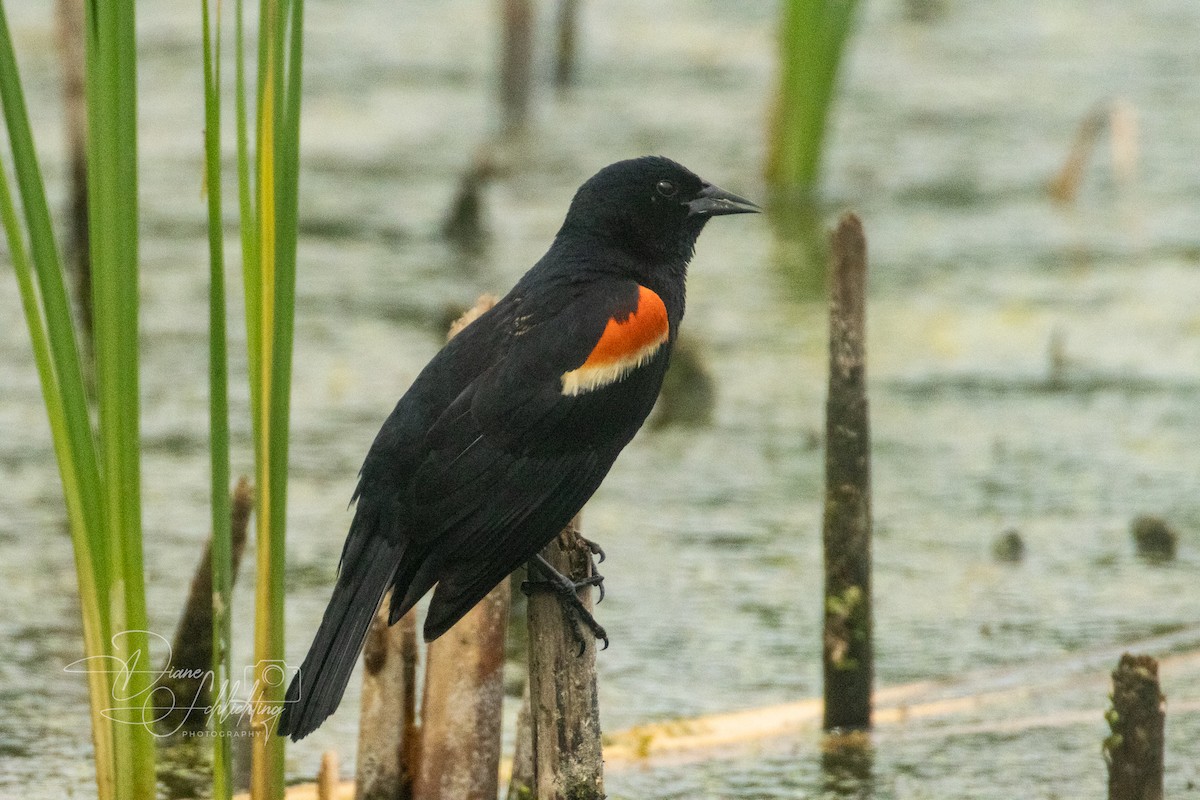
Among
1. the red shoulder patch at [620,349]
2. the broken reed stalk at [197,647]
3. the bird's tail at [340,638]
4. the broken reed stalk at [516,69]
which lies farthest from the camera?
the broken reed stalk at [516,69]

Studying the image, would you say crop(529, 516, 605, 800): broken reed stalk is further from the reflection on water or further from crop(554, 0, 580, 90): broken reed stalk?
crop(554, 0, 580, 90): broken reed stalk

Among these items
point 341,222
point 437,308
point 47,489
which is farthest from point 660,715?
point 341,222

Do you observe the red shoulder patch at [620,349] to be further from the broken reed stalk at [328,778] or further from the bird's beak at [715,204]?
the broken reed stalk at [328,778]

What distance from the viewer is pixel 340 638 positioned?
2.73m

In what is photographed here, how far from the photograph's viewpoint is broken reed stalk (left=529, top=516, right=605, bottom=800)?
2.91 m

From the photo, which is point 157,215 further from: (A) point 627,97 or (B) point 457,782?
(B) point 457,782

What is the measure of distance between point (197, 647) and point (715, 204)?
151 cm

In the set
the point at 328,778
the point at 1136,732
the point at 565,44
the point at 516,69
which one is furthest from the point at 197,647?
the point at 565,44

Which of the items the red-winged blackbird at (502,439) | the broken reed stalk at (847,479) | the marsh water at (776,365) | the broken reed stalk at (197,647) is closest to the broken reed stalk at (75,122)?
the marsh water at (776,365)

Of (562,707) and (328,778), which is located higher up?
(562,707)

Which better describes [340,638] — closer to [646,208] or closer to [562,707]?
[562,707]

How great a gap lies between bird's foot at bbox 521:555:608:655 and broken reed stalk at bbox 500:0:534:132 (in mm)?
7094

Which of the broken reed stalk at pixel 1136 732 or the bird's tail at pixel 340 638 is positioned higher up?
the bird's tail at pixel 340 638

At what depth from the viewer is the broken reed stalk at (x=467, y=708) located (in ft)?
11.0
